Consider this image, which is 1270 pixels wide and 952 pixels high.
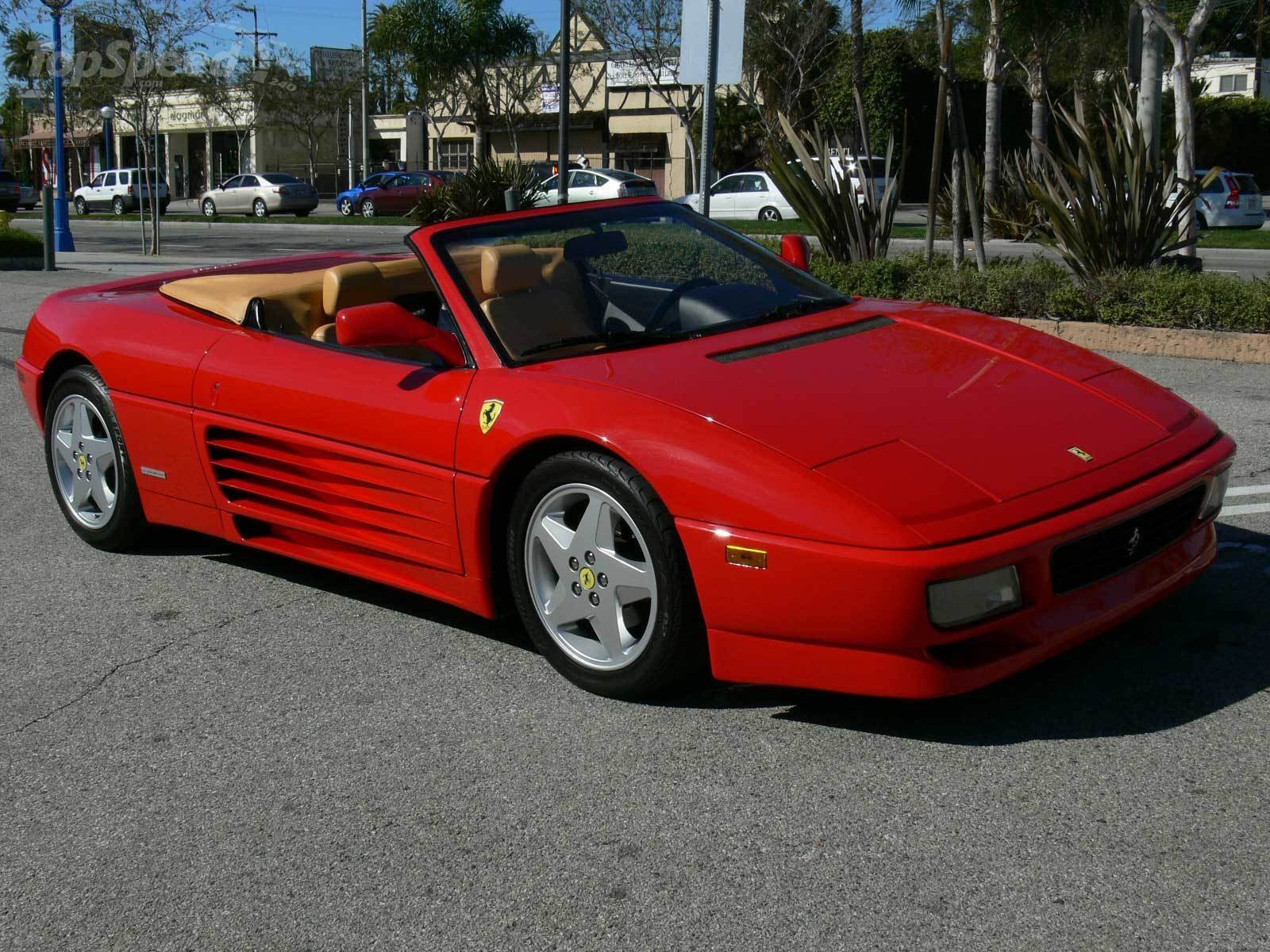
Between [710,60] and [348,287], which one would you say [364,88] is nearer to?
[710,60]

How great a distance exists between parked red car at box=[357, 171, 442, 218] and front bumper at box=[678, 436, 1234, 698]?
38945 mm

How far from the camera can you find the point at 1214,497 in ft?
12.5

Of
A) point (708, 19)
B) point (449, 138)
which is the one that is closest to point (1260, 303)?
point (708, 19)

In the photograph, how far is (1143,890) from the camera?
2.67 meters

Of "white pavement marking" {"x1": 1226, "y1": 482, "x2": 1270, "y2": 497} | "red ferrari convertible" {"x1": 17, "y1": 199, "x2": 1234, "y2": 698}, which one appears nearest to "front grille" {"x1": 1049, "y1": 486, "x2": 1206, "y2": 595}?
"red ferrari convertible" {"x1": 17, "y1": 199, "x2": 1234, "y2": 698}

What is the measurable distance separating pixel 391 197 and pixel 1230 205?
77.4 feet

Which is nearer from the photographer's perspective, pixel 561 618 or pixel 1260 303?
pixel 561 618

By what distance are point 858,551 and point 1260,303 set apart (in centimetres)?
694

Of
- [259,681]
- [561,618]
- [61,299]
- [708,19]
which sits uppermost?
[708,19]

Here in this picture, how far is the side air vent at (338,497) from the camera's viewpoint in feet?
13.3

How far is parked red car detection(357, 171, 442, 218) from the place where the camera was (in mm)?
40969

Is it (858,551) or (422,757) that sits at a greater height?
(858,551)

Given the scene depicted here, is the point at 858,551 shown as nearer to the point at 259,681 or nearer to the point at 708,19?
the point at 259,681

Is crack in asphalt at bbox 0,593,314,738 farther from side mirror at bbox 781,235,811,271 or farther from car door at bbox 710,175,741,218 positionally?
car door at bbox 710,175,741,218
